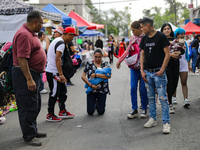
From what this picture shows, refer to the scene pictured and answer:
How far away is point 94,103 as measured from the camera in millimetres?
5953

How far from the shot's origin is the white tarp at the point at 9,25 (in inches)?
370

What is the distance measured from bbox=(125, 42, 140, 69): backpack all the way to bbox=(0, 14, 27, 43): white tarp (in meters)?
5.36

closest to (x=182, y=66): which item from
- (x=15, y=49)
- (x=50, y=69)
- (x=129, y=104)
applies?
(x=129, y=104)

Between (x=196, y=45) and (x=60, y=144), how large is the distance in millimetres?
9399

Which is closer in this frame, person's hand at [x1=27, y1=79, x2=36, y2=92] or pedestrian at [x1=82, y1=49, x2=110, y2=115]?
person's hand at [x1=27, y1=79, x2=36, y2=92]

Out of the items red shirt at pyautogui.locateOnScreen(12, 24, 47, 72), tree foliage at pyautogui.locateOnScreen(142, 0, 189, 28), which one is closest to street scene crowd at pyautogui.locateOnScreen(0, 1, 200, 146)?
red shirt at pyautogui.locateOnScreen(12, 24, 47, 72)

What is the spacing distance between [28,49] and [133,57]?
95.8 inches

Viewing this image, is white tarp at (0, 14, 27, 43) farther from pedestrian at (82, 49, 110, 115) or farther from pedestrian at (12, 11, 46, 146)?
pedestrian at (12, 11, 46, 146)

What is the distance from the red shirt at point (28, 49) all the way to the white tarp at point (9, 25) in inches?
227

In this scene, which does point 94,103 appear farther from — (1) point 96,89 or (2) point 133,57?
(2) point 133,57

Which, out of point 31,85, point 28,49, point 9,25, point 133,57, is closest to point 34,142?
point 31,85

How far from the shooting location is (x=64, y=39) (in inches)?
215

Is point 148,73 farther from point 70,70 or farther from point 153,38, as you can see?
point 70,70

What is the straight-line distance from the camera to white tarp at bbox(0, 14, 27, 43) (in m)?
9.41
